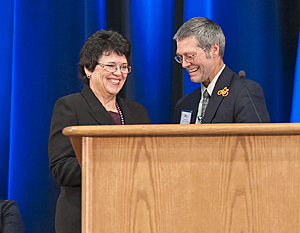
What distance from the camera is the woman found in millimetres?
Result: 1343

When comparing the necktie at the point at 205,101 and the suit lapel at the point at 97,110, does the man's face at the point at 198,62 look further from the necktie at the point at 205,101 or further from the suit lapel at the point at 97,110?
the suit lapel at the point at 97,110

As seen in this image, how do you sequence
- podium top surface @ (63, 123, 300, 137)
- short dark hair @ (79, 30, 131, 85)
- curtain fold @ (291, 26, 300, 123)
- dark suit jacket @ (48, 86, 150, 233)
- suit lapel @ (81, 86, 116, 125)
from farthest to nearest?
1. curtain fold @ (291, 26, 300, 123)
2. short dark hair @ (79, 30, 131, 85)
3. suit lapel @ (81, 86, 116, 125)
4. dark suit jacket @ (48, 86, 150, 233)
5. podium top surface @ (63, 123, 300, 137)

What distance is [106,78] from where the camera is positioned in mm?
1625

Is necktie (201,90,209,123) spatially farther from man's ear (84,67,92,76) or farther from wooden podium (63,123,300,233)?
wooden podium (63,123,300,233)

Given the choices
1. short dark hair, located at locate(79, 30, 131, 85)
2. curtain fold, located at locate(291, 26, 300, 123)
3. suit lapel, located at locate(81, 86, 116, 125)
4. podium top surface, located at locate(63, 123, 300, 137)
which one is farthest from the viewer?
curtain fold, located at locate(291, 26, 300, 123)

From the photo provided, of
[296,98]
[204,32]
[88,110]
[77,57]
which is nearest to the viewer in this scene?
[88,110]

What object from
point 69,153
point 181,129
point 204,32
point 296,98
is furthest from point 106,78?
point 296,98

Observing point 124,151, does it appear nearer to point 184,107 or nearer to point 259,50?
point 184,107

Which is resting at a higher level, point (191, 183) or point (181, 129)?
point (181, 129)

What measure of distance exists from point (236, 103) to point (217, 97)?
0.10 metres

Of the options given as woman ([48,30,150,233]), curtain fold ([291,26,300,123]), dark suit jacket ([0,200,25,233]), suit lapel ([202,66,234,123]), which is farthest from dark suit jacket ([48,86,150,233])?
curtain fold ([291,26,300,123])

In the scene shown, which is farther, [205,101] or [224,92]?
[205,101]

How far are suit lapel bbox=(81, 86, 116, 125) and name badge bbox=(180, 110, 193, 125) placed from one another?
465 mm

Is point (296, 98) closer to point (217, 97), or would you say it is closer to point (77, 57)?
point (217, 97)
